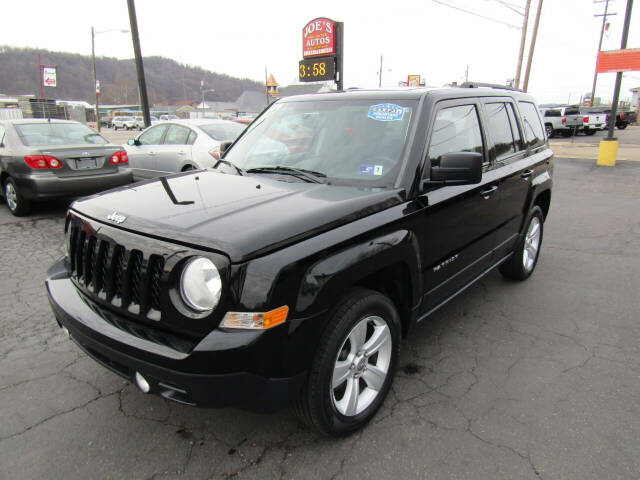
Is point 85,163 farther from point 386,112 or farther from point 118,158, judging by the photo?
point 386,112

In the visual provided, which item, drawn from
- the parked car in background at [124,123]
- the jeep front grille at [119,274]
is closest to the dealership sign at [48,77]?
the jeep front grille at [119,274]

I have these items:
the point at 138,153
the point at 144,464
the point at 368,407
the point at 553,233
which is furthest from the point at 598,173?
the point at 144,464

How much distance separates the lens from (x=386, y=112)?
2984 mm

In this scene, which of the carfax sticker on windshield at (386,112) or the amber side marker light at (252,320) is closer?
the amber side marker light at (252,320)

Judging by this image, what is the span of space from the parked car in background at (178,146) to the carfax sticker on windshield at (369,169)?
5141mm

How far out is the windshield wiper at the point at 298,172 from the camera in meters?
2.84

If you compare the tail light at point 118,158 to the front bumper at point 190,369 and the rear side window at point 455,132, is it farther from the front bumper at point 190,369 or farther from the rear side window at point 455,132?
the rear side window at point 455,132

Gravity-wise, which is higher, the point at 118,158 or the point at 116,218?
the point at 116,218

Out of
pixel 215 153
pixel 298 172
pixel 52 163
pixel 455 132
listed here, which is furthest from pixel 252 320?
pixel 52 163

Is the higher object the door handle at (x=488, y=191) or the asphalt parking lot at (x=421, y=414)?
the door handle at (x=488, y=191)

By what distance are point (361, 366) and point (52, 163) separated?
6.40 meters

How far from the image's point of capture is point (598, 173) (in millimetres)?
12789

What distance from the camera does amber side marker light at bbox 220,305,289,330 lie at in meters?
1.87

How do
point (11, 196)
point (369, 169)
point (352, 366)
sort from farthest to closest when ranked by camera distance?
point (11, 196), point (369, 169), point (352, 366)
